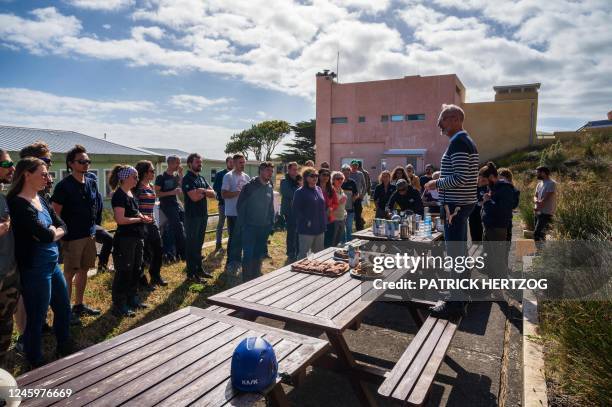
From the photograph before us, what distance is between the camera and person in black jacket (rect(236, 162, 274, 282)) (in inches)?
214

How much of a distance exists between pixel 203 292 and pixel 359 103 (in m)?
28.5

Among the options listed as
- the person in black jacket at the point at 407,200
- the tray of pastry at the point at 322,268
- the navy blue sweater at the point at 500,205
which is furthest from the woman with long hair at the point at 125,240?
the navy blue sweater at the point at 500,205

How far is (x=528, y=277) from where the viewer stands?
519 centimetres

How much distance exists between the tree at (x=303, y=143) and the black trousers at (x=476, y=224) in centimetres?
3867

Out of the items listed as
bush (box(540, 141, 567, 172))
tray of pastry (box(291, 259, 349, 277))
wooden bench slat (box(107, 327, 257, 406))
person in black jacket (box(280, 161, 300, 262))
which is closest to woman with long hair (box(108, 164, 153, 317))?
tray of pastry (box(291, 259, 349, 277))

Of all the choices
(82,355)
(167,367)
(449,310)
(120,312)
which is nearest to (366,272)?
(449,310)

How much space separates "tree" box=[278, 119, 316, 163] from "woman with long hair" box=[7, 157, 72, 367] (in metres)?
41.8

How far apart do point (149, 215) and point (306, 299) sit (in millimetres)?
3117

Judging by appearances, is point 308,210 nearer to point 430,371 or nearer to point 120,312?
point 120,312

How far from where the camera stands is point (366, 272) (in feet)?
11.7

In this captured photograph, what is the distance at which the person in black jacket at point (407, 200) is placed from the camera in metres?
6.43

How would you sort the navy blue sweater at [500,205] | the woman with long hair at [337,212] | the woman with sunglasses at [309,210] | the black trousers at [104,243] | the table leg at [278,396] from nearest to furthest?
the table leg at [278,396]
the black trousers at [104,243]
the woman with sunglasses at [309,210]
the navy blue sweater at [500,205]
the woman with long hair at [337,212]

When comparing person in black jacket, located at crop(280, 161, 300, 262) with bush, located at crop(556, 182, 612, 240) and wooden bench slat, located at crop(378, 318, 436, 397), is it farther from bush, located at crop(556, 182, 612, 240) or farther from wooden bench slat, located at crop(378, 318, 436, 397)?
bush, located at crop(556, 182, 612, 240)

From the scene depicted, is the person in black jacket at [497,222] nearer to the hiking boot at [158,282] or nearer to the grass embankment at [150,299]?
the grass embankment at [150,299]
